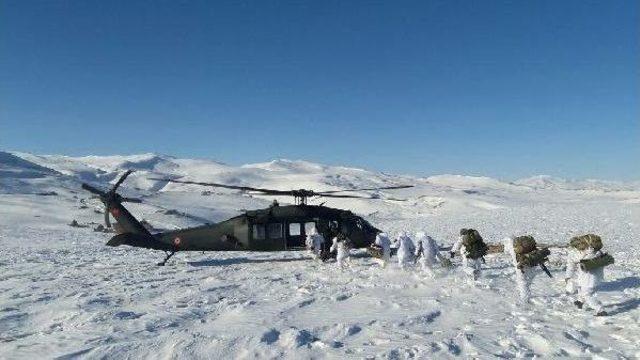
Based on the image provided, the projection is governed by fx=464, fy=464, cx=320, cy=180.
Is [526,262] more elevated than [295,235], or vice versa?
[295,235]

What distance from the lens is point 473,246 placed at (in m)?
12.1

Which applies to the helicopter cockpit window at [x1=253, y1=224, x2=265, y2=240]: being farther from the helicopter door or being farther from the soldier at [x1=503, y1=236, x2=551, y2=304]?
the soldier at [x1=503, y1=236, x2=551, y2=304]

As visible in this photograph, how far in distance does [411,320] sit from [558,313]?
112 inches

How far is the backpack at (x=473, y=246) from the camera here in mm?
12102

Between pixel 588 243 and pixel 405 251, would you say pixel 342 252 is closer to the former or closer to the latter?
pixel 405 251

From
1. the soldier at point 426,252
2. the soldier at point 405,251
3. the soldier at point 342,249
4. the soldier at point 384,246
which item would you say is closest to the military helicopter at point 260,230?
the soldier at point 342,249

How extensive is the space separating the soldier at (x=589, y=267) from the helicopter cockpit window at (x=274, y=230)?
10.2 meters

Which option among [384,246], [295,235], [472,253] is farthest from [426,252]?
[295,235]

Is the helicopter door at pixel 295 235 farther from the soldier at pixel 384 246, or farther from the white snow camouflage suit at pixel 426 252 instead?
the white snow camouflage suit at pixel 426 252

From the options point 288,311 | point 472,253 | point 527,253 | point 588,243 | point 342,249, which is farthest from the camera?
point 342,249

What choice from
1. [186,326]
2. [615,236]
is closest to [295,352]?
[186,326]

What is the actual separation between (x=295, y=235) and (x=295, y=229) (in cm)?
22

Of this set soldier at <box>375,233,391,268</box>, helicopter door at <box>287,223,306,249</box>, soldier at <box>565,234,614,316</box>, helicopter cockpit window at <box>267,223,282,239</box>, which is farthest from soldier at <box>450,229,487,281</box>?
helicopter cockpit window at <box>267,223,282,239</box>

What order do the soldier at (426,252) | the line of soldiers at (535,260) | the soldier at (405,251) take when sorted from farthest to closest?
the soldier at (405,251) < the soldier at (426,252) < the line of soldiers at (535,260)
